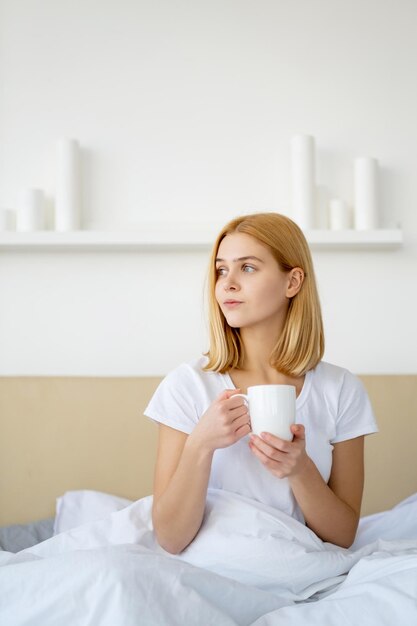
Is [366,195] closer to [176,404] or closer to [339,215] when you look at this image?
[339,215]

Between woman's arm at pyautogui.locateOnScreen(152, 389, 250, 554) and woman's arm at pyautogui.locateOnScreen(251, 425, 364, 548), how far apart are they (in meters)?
0.05

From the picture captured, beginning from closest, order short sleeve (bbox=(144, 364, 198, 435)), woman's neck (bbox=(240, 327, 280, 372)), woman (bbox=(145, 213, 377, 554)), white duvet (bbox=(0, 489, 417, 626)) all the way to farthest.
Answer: white duvet (bbox=(0, 489, 417, 626))
woman (bbox=(145, 213, 377, 554))
short sleeve (bbox=(144, 364, 198, 435))
woman's neck (bbox=(240, 327, 280, 372))

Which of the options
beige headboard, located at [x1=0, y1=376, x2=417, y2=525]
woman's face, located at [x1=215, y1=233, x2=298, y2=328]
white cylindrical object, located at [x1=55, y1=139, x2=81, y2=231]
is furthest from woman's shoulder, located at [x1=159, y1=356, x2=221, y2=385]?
white cylindrical object, located at [x1=55, y1=139, x2=81, y2=231]

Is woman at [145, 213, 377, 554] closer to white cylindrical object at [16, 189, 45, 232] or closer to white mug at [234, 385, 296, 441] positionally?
white mug at [234, 385, 296, 441]

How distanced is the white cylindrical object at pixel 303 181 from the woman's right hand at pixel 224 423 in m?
1.00

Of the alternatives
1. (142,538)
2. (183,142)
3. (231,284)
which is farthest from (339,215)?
(142,538)

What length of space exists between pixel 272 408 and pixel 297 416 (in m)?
0.27

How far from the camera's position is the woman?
1.23m

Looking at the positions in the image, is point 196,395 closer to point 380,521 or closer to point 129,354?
point 380,521

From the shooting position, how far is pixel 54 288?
6.93 ft

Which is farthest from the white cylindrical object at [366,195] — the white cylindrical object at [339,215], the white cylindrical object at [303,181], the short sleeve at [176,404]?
the short sleeve at [176,404]

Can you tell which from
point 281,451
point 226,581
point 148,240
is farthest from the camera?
point 148,240

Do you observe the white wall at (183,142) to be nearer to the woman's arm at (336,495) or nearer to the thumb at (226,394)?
the woman's arm at (336,495)

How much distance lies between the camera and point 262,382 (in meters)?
1.43
